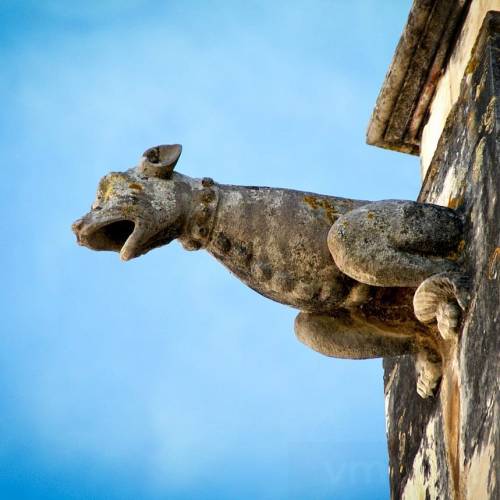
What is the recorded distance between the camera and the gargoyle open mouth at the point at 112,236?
625 centimetres

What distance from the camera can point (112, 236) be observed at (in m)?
6.50

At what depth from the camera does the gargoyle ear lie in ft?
21.1

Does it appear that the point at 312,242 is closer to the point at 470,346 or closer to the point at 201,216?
the point at 201,216

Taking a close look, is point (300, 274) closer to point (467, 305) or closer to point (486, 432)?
point (467, 305)

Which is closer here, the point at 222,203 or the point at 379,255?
the point at 379,255

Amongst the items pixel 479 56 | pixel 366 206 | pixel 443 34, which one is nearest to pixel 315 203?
pixel 366 206

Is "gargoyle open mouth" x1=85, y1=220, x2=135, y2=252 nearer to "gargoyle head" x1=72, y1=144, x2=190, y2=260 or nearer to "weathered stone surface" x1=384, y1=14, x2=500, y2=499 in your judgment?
"gargoyle head" x1=72, y1=144, x2=190, y2=260

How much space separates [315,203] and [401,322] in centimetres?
72

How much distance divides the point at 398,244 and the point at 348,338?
0.69 metres

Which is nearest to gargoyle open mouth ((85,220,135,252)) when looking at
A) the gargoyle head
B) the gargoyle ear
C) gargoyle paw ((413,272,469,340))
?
the gargoyle head

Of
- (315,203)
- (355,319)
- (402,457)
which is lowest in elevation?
(402,457)

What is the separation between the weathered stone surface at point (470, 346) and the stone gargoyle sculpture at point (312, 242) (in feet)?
0.75

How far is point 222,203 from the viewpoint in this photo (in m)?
6.32

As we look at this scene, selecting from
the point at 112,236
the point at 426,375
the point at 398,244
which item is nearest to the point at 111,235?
the point at 112,236
